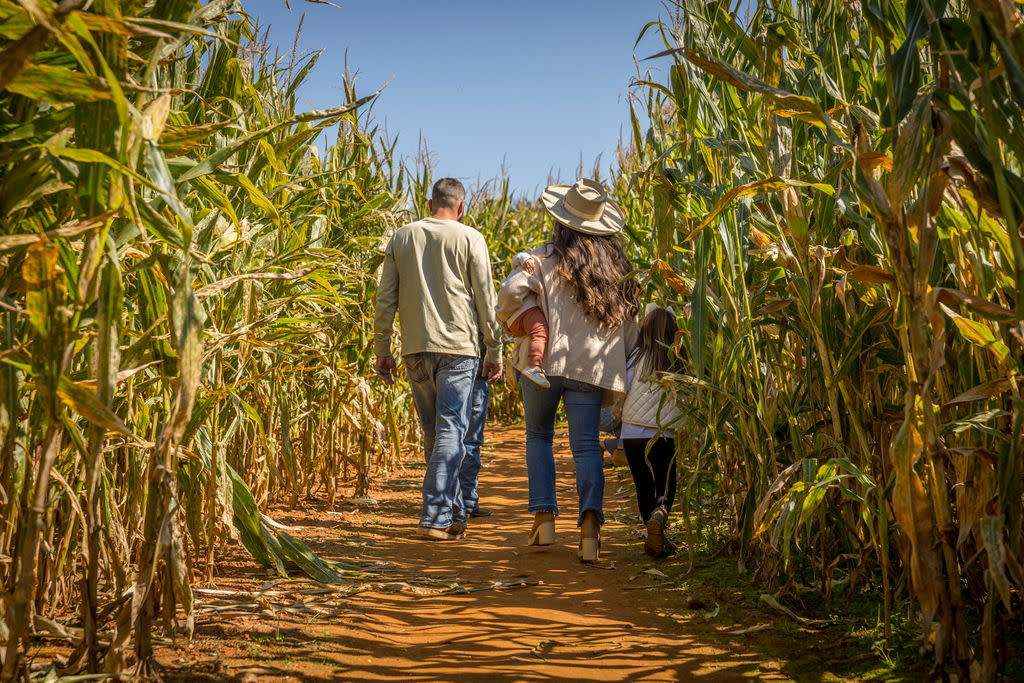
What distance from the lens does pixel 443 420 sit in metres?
4.12

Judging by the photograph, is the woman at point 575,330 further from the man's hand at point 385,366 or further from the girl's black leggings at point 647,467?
the man's hand at point 385,366

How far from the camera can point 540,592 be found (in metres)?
→ 3.01

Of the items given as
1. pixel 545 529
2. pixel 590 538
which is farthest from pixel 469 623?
pixel 545 529

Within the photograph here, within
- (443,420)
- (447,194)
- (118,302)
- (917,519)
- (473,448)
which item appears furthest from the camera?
(473,448)

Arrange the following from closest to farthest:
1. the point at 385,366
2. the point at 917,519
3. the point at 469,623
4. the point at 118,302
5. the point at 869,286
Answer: the point at 118,302
the point at 917,519
the point at 869,286
the point at 469,623
the point at 385,366

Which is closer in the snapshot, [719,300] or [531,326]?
[719,300]

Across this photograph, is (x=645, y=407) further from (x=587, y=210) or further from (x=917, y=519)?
(x=917, y=519)

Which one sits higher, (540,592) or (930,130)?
(930,130)

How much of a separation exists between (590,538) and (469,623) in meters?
0.94

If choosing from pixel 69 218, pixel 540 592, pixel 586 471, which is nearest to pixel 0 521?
pixel 69 218

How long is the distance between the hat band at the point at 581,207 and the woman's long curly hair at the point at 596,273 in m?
0.08

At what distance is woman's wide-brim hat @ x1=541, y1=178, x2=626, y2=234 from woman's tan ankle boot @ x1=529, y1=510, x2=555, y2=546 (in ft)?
4.17

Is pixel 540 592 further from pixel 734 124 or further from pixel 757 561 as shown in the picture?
pixel 734 124

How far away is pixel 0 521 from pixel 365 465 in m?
3.31
